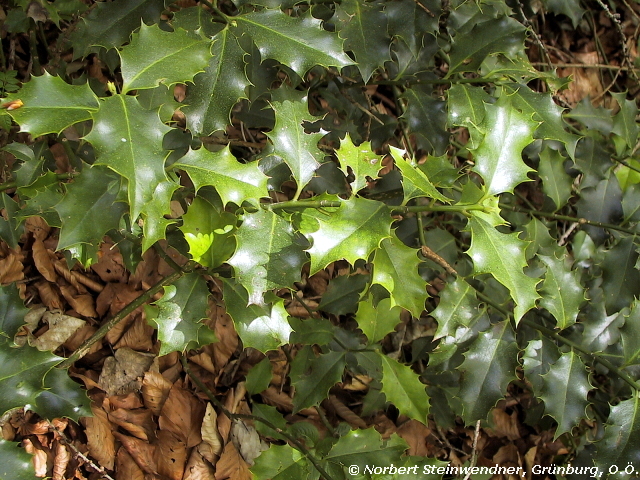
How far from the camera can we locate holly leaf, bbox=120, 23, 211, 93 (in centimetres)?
108

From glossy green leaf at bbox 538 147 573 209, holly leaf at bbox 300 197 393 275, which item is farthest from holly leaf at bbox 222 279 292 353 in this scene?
glossy green leaf at bbox 538 147 573 209

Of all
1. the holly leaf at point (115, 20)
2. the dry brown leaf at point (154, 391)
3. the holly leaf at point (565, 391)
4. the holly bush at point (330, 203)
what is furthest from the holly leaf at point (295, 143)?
the dry brown leaf at point (154, 391)

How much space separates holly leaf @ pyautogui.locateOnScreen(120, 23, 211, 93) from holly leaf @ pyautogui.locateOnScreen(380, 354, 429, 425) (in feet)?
3.56

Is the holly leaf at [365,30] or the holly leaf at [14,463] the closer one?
the holly leaf at [14,463]

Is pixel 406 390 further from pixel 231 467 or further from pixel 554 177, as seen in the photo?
pixel 554 177

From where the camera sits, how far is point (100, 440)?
178cm

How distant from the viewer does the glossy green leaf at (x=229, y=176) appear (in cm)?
116

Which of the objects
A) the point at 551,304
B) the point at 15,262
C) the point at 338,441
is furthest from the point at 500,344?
the point at 15,262

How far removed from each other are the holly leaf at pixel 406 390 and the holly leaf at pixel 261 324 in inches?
22.8

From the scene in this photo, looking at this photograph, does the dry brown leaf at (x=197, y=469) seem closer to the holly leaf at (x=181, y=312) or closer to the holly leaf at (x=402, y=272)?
the holly leaf at (x=181, y=312)

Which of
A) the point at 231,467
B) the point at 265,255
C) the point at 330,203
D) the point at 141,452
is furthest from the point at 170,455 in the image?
the point at 330,203

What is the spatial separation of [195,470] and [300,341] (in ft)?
1.94

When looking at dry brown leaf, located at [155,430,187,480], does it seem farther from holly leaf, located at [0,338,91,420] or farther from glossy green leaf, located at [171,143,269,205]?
glossy green leaf, located at [171,143,269,205]

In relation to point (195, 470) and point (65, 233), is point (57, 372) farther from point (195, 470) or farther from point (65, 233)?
point (195, 470)
